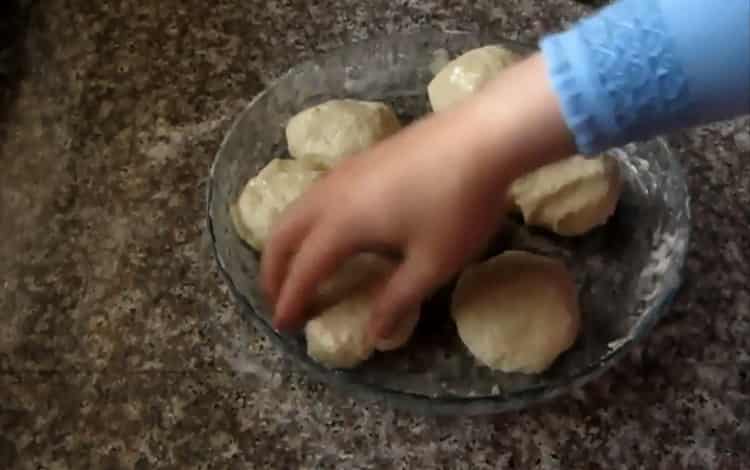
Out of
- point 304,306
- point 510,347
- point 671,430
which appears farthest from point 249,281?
point 671,430

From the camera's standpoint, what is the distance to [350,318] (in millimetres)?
608

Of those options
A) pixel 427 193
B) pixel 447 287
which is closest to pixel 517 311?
pixel 447 287

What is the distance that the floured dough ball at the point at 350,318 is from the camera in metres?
0.60

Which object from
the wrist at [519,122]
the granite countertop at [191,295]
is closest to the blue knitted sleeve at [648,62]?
the wrist at [519,122]

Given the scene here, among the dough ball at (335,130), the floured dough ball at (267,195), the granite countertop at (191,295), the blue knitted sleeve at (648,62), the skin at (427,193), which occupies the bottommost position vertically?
the granite countertop at (191,295)

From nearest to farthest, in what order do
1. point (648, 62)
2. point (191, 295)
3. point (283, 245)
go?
point (648, 62) < point (283, 245) < point (191, 295)

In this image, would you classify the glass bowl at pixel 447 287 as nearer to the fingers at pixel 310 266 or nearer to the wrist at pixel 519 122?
the fingers at pixel 310 266

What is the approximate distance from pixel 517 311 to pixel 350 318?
10 centimetres

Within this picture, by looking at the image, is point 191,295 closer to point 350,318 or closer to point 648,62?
point 350,318

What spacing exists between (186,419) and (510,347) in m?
0.19

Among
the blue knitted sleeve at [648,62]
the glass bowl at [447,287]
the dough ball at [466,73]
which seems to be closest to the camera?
the blue knitted sleeve at [648,62]

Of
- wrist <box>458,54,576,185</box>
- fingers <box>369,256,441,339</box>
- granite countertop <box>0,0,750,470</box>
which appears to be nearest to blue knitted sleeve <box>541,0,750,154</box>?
wrist <box>458,54,576,185</box>

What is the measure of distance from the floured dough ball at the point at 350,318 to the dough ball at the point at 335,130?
100 mm

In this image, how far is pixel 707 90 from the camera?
466 millimetres
